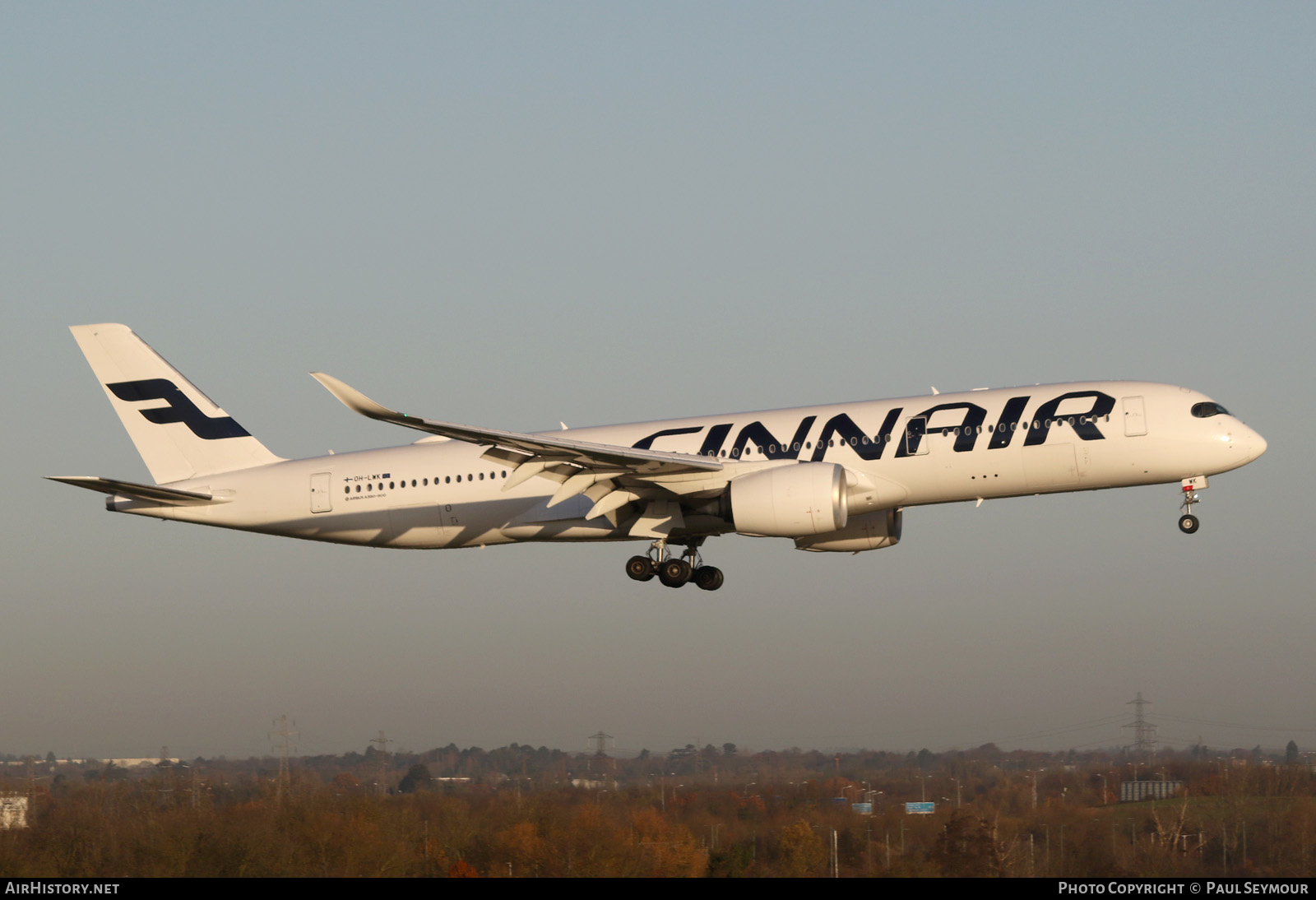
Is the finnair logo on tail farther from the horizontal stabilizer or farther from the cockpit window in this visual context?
the cockpit window

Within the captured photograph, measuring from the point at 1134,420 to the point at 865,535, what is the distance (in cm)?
846

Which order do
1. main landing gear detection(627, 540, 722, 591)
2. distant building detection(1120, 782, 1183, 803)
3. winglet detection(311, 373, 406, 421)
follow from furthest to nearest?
distant building detection(1120, 782, 1183, 803)
main landing gear detection(627, 540, 722, 591)
winglet detection(311, 373, 406, 421)

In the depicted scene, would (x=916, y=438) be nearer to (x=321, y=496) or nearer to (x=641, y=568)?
(x=641, y=568)

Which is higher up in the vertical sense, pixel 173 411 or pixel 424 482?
pixel 173 411

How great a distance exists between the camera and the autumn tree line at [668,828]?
1742 inches

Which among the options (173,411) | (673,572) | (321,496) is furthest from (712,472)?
(173,411)

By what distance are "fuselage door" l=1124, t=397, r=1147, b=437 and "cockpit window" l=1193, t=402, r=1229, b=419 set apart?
4.54 feet

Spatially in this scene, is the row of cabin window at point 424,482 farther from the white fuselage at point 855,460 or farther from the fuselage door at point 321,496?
the fuselage door at point 321,496

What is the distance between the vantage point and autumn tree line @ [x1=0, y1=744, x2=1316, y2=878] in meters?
44.2

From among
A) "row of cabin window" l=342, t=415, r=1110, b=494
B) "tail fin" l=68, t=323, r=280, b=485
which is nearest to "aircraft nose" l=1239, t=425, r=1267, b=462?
"row of cabin window" l=342, t=415, r=1110, b=494

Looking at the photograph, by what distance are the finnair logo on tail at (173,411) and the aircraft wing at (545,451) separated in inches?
485

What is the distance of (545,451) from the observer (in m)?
37.4

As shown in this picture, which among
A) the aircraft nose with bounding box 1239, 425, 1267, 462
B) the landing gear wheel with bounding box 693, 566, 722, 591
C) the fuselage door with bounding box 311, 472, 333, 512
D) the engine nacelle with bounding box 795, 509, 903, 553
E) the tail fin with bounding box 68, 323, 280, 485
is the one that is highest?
the tail fin with bounding box 68, 323, 280, 485

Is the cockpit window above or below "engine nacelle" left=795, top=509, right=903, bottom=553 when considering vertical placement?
above
